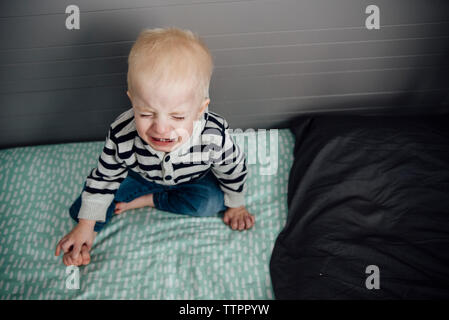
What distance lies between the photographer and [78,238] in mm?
1107

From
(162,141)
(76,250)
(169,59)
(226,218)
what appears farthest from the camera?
(226,218)

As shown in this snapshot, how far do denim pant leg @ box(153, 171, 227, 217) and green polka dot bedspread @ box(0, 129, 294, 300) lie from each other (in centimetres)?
3

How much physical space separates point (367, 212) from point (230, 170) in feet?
1.38

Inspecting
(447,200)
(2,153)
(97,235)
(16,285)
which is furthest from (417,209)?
(2,153)

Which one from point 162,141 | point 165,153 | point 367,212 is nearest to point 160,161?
point 165,153

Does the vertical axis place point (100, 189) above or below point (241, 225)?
above

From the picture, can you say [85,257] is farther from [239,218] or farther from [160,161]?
[239,218]

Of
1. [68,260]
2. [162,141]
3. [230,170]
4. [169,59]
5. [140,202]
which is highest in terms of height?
[169,59]

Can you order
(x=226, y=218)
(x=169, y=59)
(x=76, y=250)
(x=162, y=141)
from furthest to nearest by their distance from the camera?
1. (x=226, y=218)
2. (x=76, y=250)
3. (x=162, y=141)
4. (x=169, y=59)

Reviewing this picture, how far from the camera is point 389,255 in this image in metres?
1.02

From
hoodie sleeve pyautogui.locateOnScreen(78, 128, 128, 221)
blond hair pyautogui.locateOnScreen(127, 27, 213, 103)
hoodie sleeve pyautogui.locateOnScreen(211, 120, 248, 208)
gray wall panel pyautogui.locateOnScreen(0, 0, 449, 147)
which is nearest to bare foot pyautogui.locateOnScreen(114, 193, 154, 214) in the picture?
hoodie sleeve pyautogui.locateOnScreen(78, 128, 128, 221)

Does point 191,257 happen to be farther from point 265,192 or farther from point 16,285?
point 16,285

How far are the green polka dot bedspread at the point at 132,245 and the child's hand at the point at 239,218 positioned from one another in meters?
0.02

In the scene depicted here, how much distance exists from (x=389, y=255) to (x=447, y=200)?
0.25 meters
